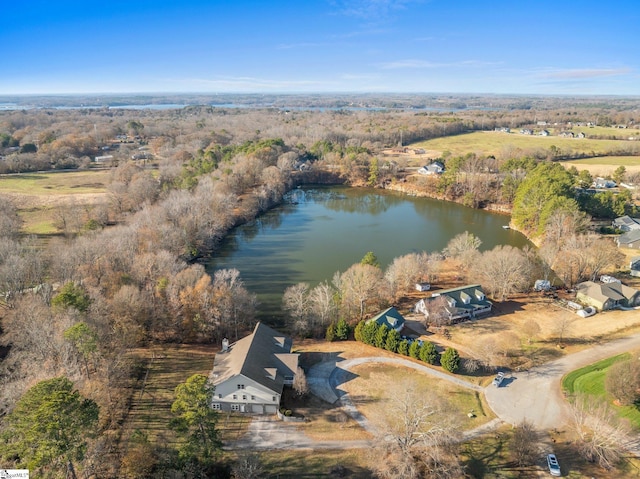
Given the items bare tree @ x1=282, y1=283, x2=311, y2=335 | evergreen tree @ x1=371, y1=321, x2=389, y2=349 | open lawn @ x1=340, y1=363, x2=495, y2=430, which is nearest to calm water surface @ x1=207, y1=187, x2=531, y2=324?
bare tree @ x1=282, y1=283, x2=311, y2=335

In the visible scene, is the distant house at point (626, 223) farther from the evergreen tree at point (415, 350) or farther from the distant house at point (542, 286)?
the evergreen tree at point (415, 350)

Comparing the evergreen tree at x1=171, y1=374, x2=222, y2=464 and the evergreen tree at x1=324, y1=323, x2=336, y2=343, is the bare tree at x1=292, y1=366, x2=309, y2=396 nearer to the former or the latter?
the evergreen tree at x1=324, y1=323, x2=336, y2=343

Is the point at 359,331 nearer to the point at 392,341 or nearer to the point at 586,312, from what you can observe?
the point at 392,341

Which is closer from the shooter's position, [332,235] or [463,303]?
[463,303]

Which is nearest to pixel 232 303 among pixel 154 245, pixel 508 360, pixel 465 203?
pixel 154 245

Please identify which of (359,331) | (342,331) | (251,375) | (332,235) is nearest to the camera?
(251,375)

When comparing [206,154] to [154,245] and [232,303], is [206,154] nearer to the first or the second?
[154,245]

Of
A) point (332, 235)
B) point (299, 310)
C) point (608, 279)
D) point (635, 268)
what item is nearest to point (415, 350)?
point (299, 310)
